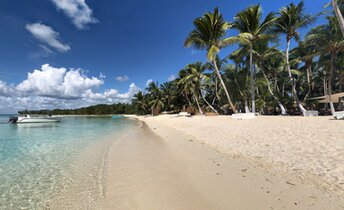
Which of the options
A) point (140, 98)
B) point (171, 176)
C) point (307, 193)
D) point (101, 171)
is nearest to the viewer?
point (307, 193)

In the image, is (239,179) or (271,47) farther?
(271,47)

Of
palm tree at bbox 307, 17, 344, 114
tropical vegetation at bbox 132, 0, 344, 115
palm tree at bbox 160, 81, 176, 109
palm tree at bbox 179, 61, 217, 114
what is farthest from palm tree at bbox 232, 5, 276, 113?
palm tree at bbox 160, 81, 176, 109

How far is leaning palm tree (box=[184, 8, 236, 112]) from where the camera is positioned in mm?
14578

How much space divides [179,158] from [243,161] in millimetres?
1853

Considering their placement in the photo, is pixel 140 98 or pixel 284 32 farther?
pixel 140 98

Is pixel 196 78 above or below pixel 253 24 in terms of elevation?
below

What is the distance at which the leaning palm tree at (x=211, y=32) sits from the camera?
574 inches

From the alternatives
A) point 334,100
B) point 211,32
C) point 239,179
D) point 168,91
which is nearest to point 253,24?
point 211,32

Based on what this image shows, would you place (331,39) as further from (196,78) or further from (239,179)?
(239,179)

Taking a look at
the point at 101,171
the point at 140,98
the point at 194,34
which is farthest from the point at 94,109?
the point at 101,171

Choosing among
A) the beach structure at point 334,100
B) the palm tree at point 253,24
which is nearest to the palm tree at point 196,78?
the palm tree at point 253,24

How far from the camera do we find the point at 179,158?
209 inches

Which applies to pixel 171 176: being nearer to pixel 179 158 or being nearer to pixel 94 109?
pixel 179 158

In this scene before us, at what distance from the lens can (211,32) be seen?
14.8 m
